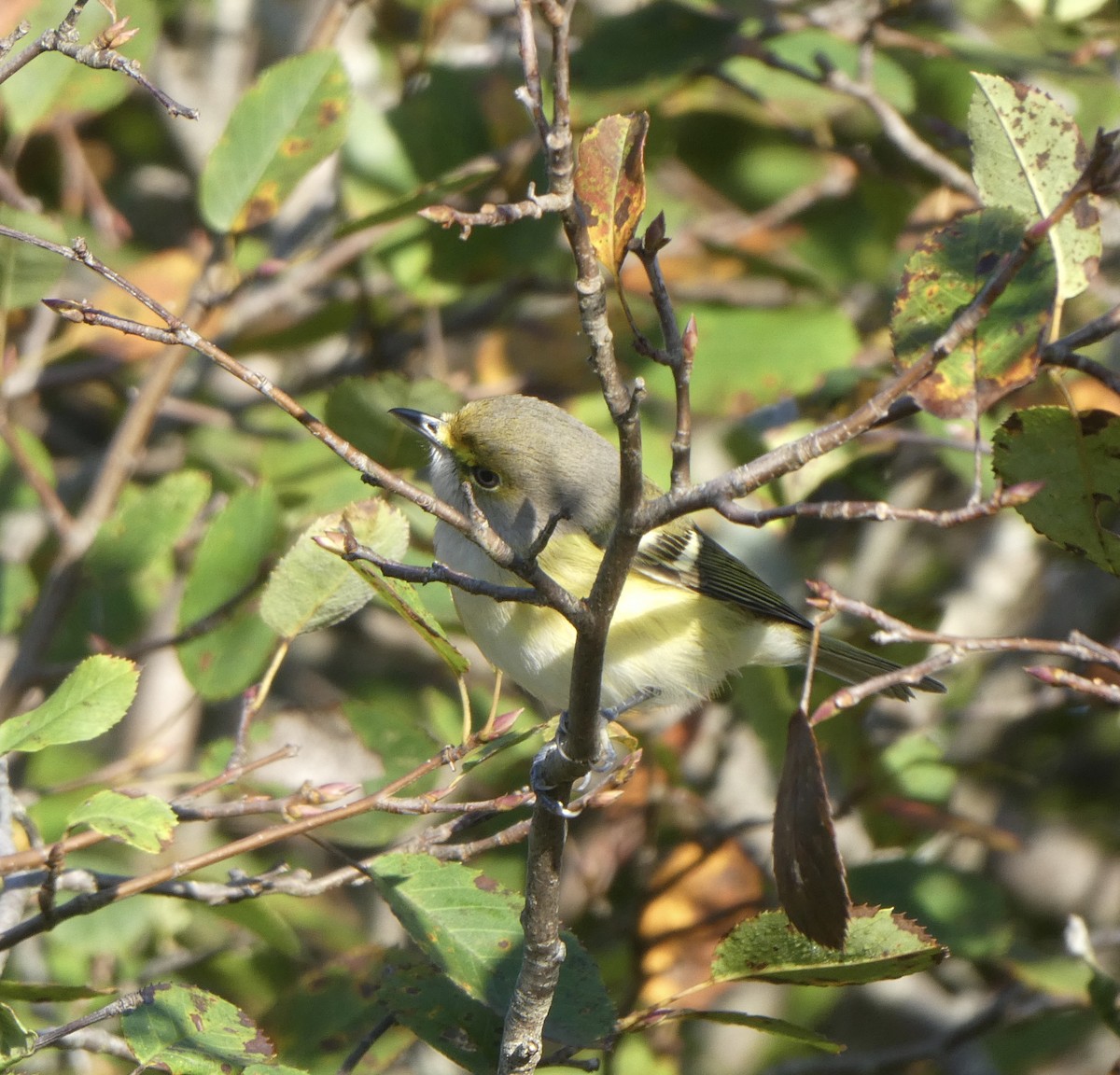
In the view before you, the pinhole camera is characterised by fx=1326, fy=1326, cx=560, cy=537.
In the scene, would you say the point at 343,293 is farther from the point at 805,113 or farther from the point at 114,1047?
the point at 114,1047

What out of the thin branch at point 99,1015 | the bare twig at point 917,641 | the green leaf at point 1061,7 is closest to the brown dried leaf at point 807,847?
the bare twig at point 917,641

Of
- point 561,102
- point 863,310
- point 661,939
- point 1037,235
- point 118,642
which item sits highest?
point 561,102

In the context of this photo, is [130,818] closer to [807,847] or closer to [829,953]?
[807,847]

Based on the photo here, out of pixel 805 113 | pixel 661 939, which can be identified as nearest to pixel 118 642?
pixel 661 939

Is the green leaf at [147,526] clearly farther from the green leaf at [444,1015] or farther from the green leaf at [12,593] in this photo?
the green leaf at [444,1015]

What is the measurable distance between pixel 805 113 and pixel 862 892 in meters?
1.83

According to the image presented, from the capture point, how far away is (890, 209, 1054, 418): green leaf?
132 cm

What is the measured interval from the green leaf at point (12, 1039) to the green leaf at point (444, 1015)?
0.52 meters

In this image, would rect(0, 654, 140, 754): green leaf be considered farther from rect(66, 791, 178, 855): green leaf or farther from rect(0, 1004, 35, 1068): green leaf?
rect(0, 1004, 35, 1068): green leaf

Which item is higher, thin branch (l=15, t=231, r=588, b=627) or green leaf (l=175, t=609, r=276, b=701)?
thin branch (l=15, t=231, r=588, b=627)

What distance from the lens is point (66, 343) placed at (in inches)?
112

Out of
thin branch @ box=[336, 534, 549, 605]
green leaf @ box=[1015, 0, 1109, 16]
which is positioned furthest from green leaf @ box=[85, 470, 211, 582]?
green leaf @ box=[1015, 0, 1109, 16]

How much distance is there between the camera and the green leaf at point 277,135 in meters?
2.52

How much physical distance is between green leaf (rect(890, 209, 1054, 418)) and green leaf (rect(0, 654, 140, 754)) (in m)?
0.94
